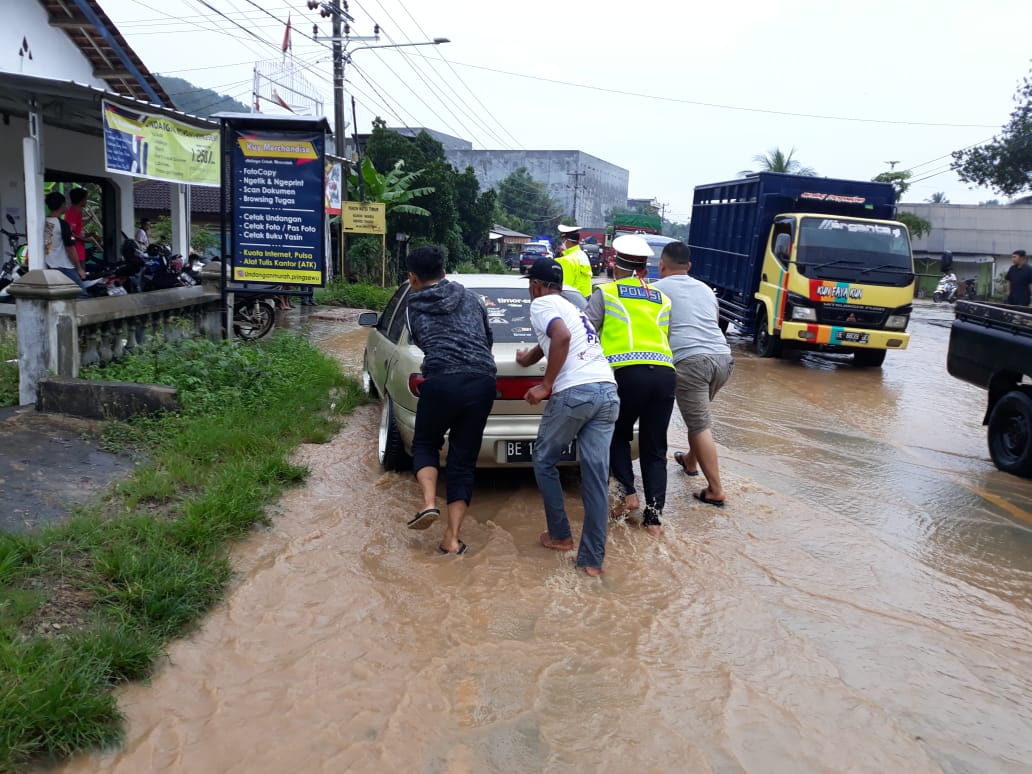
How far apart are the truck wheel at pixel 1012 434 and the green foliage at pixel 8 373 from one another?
8167 millimetres

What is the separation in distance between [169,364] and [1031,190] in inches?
1763

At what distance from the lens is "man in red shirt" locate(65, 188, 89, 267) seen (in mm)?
9562

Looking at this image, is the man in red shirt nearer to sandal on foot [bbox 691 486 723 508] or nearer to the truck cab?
sandal on foot [bbox 691 486 723 508]

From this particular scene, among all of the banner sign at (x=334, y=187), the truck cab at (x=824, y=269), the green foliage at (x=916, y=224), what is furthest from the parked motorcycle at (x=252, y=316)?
the green foliage at (x=916, y=224)

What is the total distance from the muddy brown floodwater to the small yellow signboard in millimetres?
14196

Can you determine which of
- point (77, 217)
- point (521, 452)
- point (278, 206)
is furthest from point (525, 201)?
point (521, 452)

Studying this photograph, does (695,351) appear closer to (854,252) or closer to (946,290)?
(854,252)

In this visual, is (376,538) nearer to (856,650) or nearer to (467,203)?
(856,650)

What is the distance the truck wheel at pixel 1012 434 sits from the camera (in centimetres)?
680

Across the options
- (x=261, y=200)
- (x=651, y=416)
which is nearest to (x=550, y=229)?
(x=261, y=200)

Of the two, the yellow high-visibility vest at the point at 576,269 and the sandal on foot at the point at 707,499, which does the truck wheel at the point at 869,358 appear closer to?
the yellow high-visibility vest at the point at 576,269

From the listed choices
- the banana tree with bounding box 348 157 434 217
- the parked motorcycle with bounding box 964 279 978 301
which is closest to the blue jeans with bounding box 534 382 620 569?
the banana tree with bounding box 348 157 434 217

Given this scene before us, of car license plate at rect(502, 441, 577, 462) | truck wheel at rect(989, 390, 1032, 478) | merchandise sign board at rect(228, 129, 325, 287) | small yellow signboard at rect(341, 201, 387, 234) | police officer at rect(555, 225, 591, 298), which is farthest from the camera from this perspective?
small yellow signboard at rect(341, 201, 387, 234)

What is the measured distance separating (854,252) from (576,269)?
618 cm
